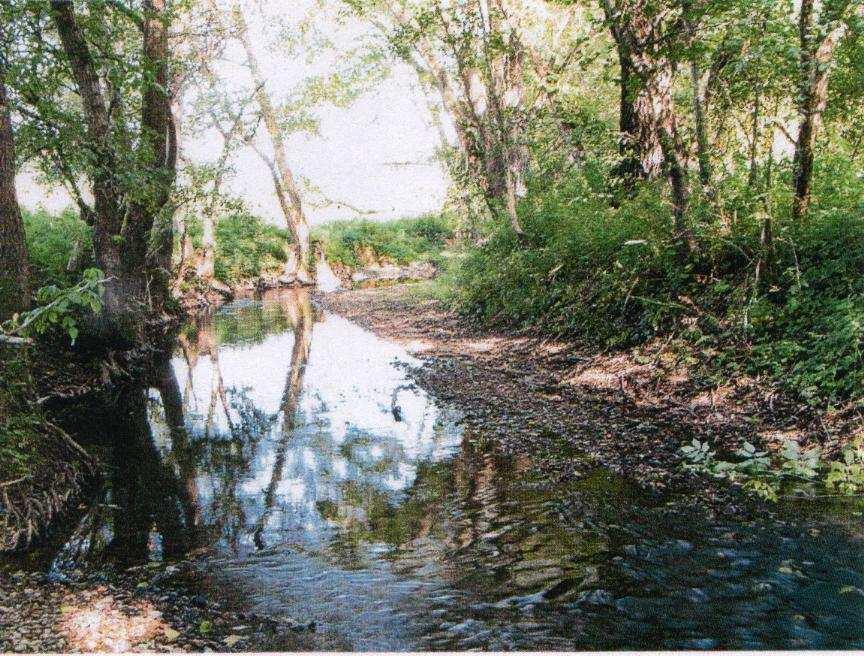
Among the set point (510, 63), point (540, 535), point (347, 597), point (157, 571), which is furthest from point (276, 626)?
point (510, 63)

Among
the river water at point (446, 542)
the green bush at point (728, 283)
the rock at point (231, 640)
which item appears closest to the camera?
the river water at point (446, 542)

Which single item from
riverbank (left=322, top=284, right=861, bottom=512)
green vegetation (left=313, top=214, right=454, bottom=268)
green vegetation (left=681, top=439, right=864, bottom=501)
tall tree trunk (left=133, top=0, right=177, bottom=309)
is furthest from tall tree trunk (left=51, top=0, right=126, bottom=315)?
green vegetation (left=313, top=214, right=454, bottom=268)

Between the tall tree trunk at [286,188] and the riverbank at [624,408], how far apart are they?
1784 centimetres

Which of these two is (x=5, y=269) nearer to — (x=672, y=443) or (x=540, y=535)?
(x=540, y=535)

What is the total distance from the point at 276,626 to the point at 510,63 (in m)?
12.8

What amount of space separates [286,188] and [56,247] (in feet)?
46.4

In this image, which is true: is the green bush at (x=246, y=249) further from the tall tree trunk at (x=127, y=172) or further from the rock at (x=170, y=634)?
the rock at (x=170, y=634)

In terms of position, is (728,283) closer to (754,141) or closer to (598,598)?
(754,141)

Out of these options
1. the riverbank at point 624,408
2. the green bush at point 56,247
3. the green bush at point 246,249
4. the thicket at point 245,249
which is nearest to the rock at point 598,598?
the riverbank at point 624,408

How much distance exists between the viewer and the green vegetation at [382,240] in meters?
34.6

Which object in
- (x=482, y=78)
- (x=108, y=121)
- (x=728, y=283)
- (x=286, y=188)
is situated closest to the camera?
(x=728, y=283)

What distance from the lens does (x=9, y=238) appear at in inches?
231

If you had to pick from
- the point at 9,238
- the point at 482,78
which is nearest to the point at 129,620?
the point at 9,238

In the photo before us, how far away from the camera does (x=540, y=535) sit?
4059 mm
